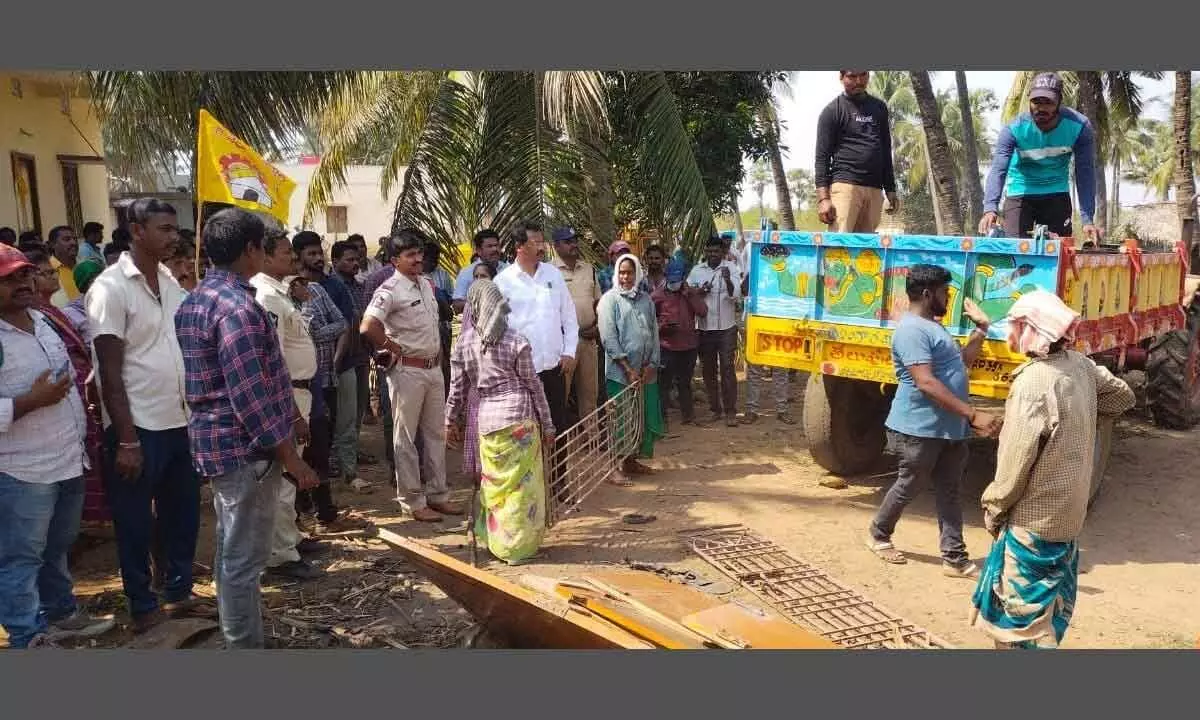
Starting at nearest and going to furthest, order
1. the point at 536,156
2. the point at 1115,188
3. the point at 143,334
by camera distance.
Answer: the point at 143,334, the point at 536,156, the point at 1115,188

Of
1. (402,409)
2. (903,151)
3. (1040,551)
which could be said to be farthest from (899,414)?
(903,151)

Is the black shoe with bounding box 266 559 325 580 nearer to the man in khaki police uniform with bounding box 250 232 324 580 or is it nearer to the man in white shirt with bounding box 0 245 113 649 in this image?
the man in khaki police uniform with bounding box 250 232 324 580

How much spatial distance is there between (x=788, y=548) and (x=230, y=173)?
417 centimetres

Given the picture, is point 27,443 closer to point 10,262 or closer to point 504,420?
point 10,262

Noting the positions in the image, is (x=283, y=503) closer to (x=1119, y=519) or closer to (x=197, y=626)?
(x=197, y=626)

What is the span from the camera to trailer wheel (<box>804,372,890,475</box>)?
6.14m

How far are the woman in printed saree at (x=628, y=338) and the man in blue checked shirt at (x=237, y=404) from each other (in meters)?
3.45

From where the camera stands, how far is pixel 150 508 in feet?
13.4

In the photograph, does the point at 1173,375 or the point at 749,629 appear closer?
the point at 749,629

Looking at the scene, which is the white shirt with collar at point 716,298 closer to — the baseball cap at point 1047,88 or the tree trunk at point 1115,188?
the baseball cap at point 1047,88

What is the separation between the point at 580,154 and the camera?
8383mm

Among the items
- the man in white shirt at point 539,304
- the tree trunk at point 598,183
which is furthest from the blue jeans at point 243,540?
the tree trunk at point 598,183

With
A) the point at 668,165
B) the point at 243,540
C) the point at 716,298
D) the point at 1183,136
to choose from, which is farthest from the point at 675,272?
the point at 1183,136

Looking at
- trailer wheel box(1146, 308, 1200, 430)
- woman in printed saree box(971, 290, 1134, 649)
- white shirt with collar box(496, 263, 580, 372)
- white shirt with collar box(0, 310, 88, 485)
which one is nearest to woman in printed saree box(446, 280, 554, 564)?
white shirt with collar box(496, 263, 580, 372)
